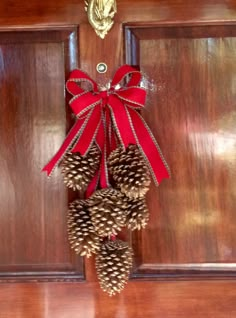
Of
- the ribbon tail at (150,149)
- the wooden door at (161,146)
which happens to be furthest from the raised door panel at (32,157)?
the ribbon tail at (150,149)

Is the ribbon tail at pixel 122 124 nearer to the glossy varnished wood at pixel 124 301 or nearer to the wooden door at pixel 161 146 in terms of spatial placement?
the wooden door at pixel 161 146

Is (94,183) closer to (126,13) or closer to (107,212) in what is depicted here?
(107,212)

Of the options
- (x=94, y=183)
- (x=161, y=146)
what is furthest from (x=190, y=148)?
(x=94, y=183)

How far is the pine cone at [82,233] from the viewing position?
56cm

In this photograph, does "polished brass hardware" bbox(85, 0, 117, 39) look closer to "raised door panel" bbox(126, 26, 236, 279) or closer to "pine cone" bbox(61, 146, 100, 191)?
"raised door panel" bbox(126, 26, 236, 279)

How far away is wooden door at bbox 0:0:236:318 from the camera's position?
61 cm

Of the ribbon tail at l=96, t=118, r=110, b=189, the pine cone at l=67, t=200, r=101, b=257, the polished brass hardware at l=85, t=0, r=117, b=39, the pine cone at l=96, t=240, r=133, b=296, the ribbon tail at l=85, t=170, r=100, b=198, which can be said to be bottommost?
the pine cone at l=96, t=240, r=133, b=296

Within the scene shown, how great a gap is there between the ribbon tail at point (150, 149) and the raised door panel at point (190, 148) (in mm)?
30

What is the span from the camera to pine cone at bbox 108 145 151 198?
1.79 feet

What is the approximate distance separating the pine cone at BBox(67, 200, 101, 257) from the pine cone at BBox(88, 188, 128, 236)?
0.05 ft

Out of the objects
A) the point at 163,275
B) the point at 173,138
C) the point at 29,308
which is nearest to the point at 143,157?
the point at 173,138

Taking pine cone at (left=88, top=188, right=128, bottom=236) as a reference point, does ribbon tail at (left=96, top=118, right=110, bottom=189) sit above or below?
above

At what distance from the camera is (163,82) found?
0.62m

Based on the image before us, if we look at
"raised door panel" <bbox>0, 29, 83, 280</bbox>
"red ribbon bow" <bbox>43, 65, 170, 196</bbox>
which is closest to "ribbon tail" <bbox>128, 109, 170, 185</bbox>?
"red ribbon bow" <bbox>43, 65, 170, 196</bbox>
